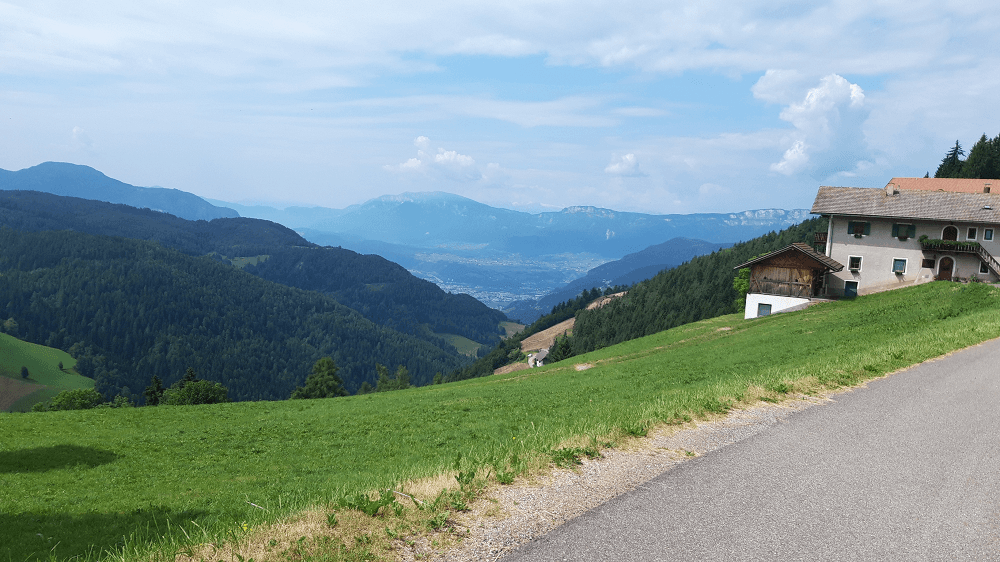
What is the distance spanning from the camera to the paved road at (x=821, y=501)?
6844 mm

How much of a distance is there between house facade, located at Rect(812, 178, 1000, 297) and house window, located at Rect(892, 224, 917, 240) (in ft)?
0.27

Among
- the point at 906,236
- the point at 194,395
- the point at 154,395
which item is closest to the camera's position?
the point at 906,236

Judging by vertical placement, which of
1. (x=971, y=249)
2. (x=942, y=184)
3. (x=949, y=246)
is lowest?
(x=971, y=249)

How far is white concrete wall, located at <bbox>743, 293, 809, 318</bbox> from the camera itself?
60.8 m

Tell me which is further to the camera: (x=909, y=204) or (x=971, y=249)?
(x=909, y=204)

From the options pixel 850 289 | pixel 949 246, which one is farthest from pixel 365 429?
pixel 949 246

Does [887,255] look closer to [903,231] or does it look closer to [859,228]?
[903,231]

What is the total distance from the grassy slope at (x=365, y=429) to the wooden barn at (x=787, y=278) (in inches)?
405

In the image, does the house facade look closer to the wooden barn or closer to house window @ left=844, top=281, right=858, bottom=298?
house window @ left=844, top=281, right=858, bottom=298

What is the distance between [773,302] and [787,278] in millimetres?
2964

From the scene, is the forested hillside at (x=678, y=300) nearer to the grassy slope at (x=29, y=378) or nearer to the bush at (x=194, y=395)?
the bush at (x=194, y=395)

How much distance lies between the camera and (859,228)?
59.8 metres

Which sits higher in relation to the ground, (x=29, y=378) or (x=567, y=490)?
(x=567, y=490)

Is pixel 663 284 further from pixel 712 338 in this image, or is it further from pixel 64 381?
pixel 64 381
